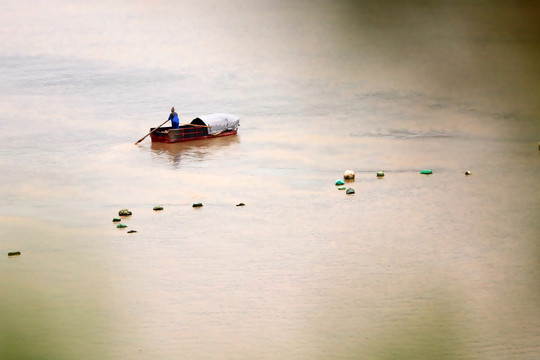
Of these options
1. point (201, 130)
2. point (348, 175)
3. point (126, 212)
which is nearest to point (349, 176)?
point (348, 175)

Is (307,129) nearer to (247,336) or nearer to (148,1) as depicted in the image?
(247,336)

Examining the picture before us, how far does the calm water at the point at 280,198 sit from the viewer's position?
4.75 meters

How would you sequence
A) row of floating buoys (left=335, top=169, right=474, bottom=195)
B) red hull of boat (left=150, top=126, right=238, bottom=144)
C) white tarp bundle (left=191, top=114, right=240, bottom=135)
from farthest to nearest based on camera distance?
white tarp bundle (left=191, top=114, right=240, bottom=135) < red hull of boat (left=150, top=126, right=238, bottom=144) < row of floating buoys (left=335, top=169, right=474, bottom=195)

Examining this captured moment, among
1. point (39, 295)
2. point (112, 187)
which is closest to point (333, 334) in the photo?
point (39, 295)

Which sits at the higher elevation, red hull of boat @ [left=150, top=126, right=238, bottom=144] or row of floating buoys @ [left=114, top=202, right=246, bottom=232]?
red hull of boat @ [left=150, top=126, right=238, bottom=144]

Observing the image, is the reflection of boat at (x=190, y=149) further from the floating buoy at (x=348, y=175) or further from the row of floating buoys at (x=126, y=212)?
the floating buoy at (x=348, y=175)

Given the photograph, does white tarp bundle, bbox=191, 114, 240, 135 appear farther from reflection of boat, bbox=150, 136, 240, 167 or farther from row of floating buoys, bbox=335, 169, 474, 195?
row of floating buoys, bbox=335, 169, 474, 195

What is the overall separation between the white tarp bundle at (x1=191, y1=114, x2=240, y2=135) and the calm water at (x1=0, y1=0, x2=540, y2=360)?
0.27 meters

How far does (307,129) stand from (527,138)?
2754mm

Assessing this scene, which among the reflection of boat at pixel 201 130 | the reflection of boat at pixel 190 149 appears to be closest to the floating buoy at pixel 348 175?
the reflection of boat at pixel 190 149

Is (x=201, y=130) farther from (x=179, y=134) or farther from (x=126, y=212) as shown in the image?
(x=126, y=212)

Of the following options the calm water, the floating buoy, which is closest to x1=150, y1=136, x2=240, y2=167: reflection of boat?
the calm water

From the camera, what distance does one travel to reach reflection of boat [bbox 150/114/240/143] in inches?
403

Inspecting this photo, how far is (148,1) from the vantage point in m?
18.8
